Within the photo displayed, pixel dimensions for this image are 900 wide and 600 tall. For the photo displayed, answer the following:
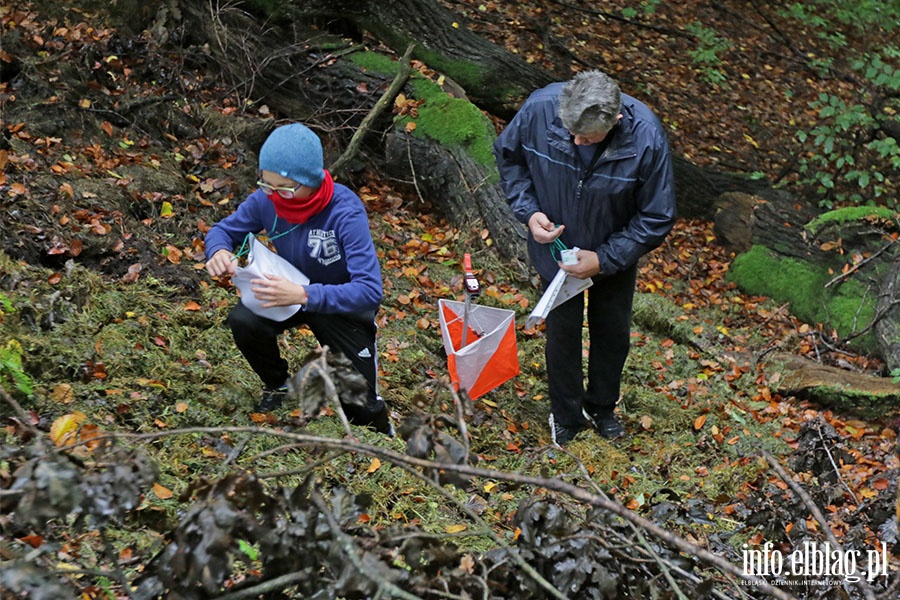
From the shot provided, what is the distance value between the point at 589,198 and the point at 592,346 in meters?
1.03

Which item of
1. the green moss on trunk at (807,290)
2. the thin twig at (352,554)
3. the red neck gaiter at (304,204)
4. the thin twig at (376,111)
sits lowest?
the green moss on trunk at (807,290)

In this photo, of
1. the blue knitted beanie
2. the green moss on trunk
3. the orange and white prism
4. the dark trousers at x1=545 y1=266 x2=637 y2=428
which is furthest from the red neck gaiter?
the green moss on trunk

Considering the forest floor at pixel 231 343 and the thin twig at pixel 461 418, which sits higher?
the thin twig at pixel 461 418

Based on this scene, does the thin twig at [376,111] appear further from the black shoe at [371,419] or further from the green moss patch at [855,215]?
the green moss patch at [855,215]

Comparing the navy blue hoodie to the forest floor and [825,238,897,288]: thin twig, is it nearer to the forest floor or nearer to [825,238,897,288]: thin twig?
the forest floor

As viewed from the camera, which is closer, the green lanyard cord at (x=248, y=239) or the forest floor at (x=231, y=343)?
the forest floor at (x=231, y=343)

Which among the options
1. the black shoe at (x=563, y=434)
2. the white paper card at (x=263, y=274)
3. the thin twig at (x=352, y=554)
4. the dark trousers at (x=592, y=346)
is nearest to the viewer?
the thin twig at (x=352, y=554)

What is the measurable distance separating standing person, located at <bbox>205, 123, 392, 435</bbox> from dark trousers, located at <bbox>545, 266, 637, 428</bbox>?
1.15 meters

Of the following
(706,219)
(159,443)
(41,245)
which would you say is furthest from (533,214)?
(706,219)

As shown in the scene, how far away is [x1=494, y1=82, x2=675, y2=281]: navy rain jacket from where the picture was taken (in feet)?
12.6

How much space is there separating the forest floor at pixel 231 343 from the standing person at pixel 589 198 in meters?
0.57

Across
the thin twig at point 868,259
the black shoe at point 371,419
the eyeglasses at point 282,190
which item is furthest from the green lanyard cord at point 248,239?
the thin twig at point 868,259

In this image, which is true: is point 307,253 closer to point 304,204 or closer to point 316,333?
point 304,204

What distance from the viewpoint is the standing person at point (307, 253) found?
130 inches
